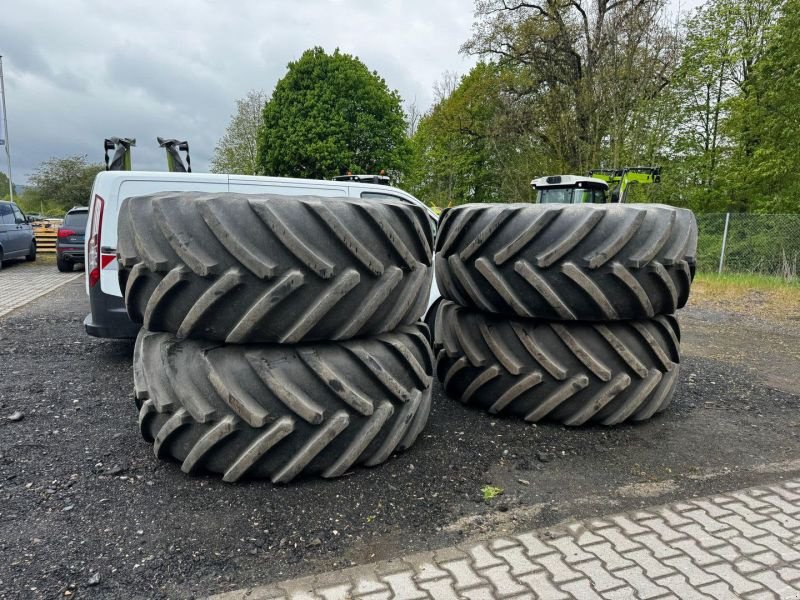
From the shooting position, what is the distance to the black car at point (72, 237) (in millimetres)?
13852

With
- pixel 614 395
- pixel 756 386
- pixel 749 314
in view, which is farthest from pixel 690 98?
pixel 614 395

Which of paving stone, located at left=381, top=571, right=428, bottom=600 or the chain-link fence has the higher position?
the chain-link fence

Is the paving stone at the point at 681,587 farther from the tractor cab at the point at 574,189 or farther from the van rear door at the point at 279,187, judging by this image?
the tractor cab at the point at 574,189

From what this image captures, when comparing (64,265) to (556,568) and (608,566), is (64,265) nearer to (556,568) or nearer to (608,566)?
(556,568)

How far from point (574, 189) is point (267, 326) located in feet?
41.1

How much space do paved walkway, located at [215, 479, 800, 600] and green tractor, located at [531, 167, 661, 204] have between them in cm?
1093

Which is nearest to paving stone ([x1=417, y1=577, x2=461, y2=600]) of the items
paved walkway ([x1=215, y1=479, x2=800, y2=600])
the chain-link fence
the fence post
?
paved walkway ([x1=215, y1=479, x2=800, y2=600])

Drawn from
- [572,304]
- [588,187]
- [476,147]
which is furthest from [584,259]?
[476,147]

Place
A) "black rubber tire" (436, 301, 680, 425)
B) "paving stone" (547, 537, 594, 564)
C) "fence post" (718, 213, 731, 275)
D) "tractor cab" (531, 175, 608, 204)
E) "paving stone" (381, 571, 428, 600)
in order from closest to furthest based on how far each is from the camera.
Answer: "paving stone" (381, 571, 428, 600)
"paving stone" (547, 537, 594, 564)
"black rubber tire" (436, 301, 680, 425)
"tractor cab" (531, 175, 608, 204)
"fence post" (718, 213, 731, 275)

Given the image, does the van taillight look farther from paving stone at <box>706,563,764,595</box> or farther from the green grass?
paving stone at <box>706,563,764,595</box>

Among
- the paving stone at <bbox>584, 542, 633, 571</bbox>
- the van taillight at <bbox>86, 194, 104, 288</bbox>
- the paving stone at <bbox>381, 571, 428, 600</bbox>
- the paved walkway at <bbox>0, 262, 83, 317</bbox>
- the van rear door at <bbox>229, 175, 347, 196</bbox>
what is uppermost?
the van rear door at <bbox>229, 175, 347, 196</bbox>

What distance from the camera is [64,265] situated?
47.0 ft

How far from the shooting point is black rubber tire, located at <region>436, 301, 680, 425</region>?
3303mm

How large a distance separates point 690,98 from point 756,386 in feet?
57.7
